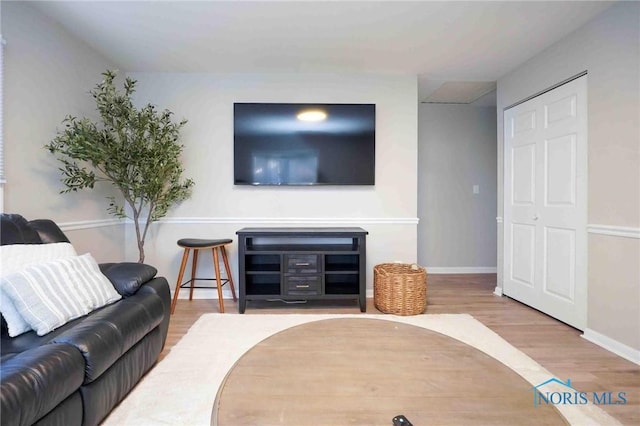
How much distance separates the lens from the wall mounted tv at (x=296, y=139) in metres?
2.91

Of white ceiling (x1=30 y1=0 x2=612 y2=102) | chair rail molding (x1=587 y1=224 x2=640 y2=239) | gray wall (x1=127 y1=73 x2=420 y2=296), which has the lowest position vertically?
chair rail molding (x1=587 y1=224 x2=640 y2=239)

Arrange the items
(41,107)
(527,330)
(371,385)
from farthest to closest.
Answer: (527,330) → (41,107) → (371,385)

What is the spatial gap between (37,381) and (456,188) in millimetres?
4222

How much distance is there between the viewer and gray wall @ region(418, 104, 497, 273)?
397cm

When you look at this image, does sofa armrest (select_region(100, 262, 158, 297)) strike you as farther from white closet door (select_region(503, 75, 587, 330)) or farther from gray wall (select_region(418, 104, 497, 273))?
gray wall (select_region(418, 104, 497, 273))

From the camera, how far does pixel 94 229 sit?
2547 mm

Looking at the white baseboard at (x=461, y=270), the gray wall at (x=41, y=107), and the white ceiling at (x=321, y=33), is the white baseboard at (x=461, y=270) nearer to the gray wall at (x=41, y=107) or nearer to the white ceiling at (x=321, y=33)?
the white ceiling at (x=321, y=33)

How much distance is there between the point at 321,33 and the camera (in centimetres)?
224

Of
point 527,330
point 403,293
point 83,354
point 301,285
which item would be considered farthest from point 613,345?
point 83,354

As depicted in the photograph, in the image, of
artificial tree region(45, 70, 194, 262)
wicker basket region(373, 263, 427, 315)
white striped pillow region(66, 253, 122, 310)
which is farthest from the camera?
wicker basket region(373, 263, 427, 315)

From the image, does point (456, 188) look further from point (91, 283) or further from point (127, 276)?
point (91, 283)

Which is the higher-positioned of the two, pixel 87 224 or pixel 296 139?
pixel 296 139

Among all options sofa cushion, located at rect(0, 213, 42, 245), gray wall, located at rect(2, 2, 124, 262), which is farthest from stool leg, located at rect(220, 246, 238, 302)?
sofa cushion, located at rect(0, 213, 42, 245)

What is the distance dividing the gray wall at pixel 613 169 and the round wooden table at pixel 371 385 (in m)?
1.59
